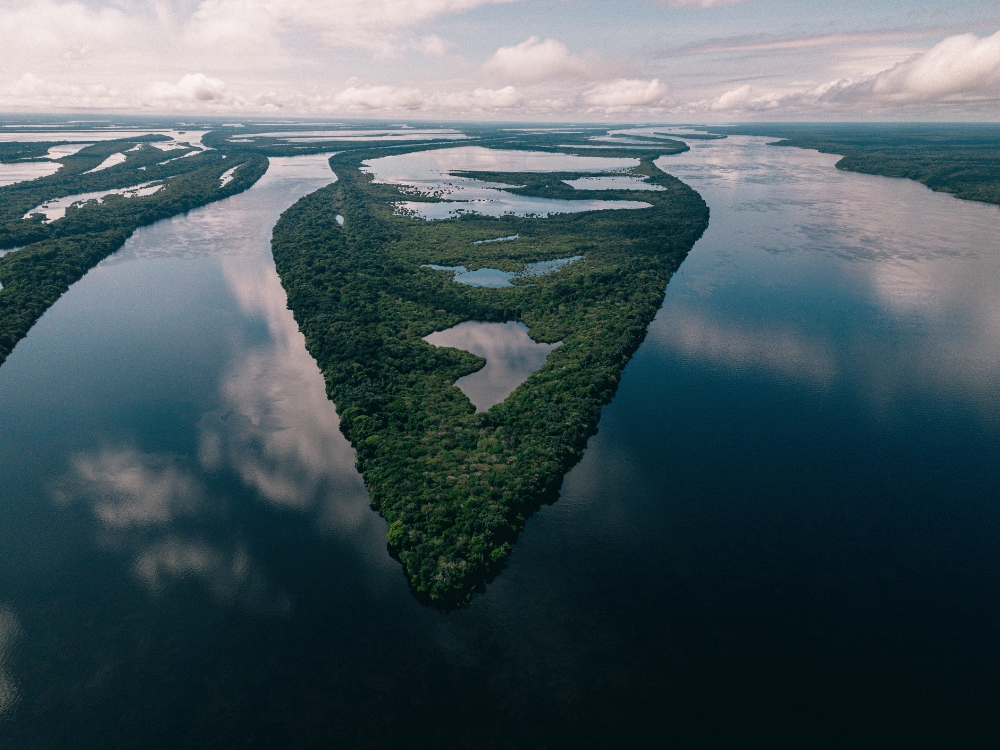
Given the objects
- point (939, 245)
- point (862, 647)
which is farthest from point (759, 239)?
point (862, 647)

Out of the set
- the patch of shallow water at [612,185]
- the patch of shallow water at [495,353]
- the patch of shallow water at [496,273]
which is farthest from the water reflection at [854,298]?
the patch of shallow water at [612,185]

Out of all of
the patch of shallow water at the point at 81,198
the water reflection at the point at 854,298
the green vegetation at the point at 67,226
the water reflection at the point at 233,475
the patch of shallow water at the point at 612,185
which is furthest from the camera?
the patch of shallow water at the point at 612,185

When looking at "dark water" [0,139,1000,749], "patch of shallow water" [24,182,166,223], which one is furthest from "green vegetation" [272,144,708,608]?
"patch of shallow water" [24,182,166,223]

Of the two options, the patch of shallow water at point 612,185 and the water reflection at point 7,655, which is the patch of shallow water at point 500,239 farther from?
the water reflection at point 7,655

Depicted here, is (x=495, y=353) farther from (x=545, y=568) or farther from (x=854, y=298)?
(x=854, y=298)

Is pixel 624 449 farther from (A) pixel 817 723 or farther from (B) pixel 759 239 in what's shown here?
(B) pixel 759 239

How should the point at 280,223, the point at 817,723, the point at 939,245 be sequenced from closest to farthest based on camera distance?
the point at 817,723 < the point at 939,245 < the point at 280,223
